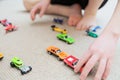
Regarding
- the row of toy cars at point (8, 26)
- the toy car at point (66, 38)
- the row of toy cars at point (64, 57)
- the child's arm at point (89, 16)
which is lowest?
the row of toy cars at point (64, 57)

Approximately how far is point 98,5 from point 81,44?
0.29 meters

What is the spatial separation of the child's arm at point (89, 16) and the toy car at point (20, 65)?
348 mm

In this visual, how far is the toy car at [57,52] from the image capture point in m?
0.64

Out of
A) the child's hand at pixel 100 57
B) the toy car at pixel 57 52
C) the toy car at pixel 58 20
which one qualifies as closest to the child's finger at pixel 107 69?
the child's hand at pixel 100 57

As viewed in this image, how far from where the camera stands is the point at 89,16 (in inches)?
35.8

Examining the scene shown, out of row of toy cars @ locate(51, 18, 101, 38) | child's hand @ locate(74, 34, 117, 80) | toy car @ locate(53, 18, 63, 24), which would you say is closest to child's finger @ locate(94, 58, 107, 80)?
child's hand @ locate(74, 34, 117, 80)

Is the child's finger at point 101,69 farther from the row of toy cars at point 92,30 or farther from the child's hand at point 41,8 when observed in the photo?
the child's hand at point 41,8

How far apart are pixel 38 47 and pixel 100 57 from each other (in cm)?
26

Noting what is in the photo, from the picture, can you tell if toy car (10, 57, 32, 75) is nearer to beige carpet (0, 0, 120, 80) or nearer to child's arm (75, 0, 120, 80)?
beige carpet (0, 0, 120, 80)

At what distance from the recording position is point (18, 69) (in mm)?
598

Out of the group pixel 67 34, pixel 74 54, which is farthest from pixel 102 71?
pixel 67 34

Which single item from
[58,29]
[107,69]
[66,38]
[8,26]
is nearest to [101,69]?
[107,69]

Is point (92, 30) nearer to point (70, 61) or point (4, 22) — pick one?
point (70, 61)

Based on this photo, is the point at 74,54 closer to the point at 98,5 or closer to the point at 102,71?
the point at 102,71
